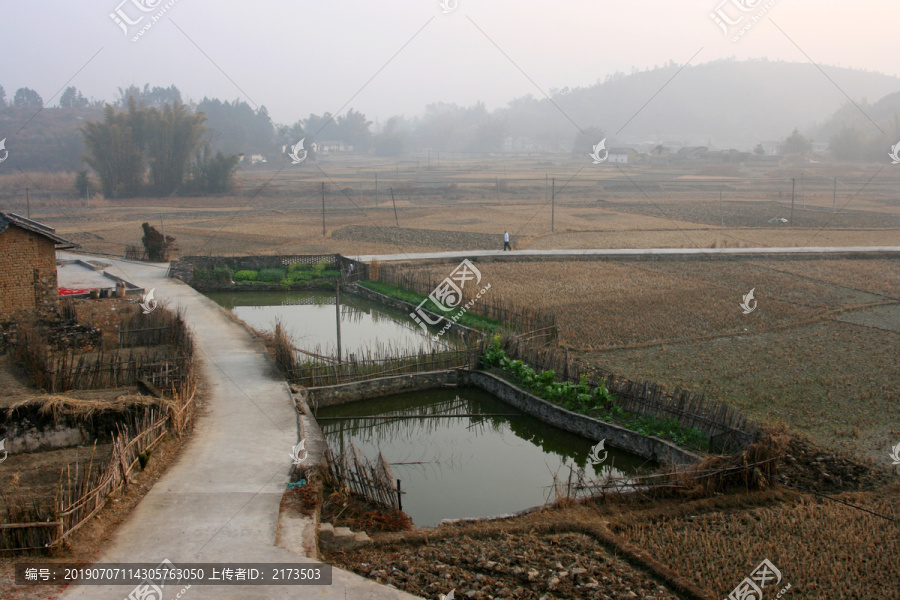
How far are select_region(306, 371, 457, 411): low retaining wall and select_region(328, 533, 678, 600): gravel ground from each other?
17.4 ft

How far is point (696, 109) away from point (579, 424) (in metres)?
180

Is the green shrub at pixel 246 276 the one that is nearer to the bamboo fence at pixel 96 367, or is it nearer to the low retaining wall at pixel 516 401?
the bamboo fence at pixel 96 367

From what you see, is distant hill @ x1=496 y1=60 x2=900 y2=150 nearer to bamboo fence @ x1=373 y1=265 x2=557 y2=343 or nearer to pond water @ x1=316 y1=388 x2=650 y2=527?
bamboo fence @ x1=373 y1=265 x2=557 y2=343

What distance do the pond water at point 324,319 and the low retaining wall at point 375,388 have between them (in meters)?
1.42

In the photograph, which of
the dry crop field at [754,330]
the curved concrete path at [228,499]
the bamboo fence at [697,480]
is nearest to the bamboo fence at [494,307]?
the dry crop field at [754,330]

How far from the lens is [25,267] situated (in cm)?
1512

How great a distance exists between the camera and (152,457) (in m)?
9.12

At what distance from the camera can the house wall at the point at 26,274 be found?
14.8 m

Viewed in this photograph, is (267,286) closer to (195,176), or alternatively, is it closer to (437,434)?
(437,434)

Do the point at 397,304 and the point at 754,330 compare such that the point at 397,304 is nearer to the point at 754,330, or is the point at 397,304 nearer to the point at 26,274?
the point at 26,274

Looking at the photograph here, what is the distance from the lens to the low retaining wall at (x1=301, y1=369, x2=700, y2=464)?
10367 millimetres

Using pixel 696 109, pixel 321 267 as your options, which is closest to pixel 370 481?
pixel 321 267

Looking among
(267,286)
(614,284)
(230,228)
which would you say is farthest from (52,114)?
(614,284)

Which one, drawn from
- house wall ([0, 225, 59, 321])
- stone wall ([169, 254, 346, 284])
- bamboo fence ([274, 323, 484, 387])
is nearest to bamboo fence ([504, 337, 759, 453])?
bamboo fence ([274, 323, 484, 387])
